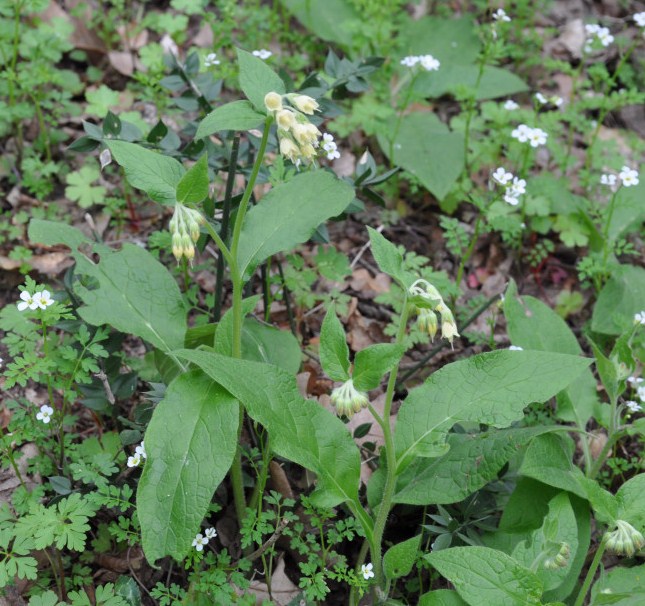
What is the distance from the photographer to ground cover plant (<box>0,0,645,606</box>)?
245 cm

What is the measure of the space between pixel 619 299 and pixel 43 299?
3.04 metres

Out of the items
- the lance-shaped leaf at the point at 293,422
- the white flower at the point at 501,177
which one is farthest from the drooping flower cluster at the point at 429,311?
the white flower at the point at 501,177

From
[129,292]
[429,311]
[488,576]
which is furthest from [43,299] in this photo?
[488,576]

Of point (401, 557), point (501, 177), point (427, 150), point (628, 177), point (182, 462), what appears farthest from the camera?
point (427, 150)

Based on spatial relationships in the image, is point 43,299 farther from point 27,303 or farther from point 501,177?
point 501,177

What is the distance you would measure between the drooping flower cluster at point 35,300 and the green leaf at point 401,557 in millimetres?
1653

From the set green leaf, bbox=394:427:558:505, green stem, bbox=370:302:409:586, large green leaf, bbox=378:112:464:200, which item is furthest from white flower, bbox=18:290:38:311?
large green leaf, bbox=378:112:464:200

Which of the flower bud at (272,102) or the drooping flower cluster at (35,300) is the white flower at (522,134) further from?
the drooping flower cluster at (35,300)

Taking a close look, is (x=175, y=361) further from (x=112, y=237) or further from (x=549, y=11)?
(x=549, y=11)

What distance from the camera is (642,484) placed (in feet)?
8.64

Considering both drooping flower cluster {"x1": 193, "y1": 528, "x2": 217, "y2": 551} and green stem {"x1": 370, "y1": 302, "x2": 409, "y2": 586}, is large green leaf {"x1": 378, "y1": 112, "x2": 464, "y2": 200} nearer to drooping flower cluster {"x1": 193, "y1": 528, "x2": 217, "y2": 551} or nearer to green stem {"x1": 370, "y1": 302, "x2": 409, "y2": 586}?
green stem {"x1": 370, "y1": 302, "x2": 409, "y2": 586}

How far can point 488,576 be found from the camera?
96.1 inches

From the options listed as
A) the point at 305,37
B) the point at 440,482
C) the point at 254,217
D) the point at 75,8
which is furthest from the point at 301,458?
the point at 75,8

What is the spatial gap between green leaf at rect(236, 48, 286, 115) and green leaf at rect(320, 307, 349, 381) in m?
0.77
